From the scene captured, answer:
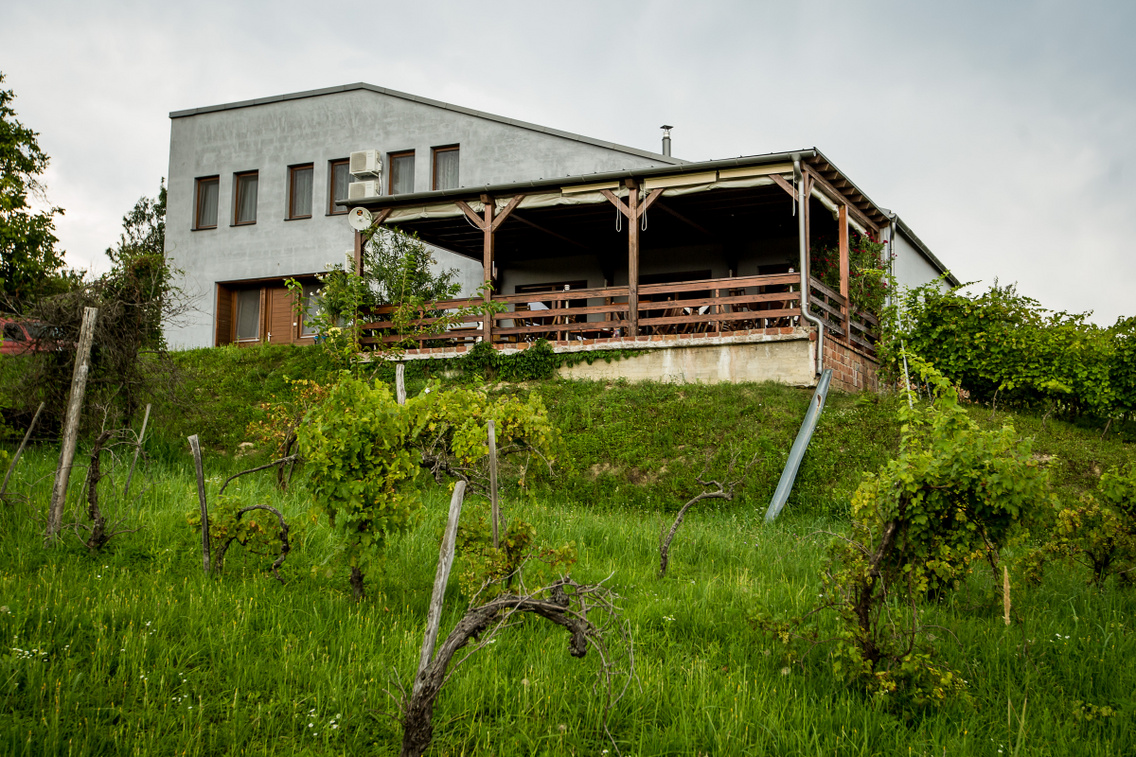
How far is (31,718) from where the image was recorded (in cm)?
379

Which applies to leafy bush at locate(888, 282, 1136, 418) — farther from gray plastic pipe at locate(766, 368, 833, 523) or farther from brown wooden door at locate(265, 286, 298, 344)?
brown wooden door at locate(265, 286, 298, 344)

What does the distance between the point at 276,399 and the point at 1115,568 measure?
457 inches

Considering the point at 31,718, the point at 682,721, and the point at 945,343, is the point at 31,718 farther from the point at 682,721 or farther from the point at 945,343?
the point at 945,343

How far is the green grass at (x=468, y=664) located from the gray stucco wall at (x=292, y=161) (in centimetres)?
1345

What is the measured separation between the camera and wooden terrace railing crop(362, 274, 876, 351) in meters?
13.4

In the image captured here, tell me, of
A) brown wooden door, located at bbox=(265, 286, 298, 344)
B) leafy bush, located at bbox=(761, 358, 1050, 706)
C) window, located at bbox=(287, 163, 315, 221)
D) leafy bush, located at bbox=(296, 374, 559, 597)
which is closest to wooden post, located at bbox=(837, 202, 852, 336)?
leafy bush, located at bbox=(761, 358, 1050, 706)

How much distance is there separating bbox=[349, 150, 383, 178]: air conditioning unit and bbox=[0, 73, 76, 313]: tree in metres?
6.91

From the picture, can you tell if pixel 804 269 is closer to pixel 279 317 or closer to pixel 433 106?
pixel 433 106

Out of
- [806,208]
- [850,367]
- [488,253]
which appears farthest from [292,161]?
[850,367]

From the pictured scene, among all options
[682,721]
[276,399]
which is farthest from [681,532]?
Answer: [276,399]

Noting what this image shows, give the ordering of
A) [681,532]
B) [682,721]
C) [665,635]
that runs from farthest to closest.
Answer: [681,532] → [665,635] → [682,721]

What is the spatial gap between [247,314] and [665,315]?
1116cm

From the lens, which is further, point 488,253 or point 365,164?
point 365,164

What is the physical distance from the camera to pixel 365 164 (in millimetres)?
18859
